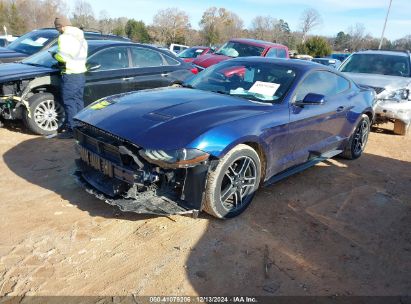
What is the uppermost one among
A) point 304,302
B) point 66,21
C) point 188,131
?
point 66,21

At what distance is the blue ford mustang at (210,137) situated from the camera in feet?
10.6

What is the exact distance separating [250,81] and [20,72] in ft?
12.5

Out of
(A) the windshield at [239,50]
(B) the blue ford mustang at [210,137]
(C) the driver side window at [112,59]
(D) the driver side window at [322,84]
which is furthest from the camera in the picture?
(A) the windshield at [239,50]

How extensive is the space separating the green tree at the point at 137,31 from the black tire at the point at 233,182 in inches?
2004

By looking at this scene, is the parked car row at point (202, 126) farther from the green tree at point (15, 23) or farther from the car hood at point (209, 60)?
the green tree at point (15, 23)

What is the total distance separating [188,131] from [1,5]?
49.2 metres

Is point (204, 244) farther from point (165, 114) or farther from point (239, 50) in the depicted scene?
point (239, 50)

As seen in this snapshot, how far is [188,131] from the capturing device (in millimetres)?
3297

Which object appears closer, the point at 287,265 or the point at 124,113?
the point at 287,265

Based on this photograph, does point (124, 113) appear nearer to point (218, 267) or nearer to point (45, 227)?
point (45, 227)

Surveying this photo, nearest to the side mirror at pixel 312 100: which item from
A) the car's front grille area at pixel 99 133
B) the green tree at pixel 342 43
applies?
the car's front grille area at pixel 99 133

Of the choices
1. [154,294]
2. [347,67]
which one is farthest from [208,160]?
[347,67]

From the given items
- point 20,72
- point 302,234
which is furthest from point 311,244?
point 20,72

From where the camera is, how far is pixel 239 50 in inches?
420
